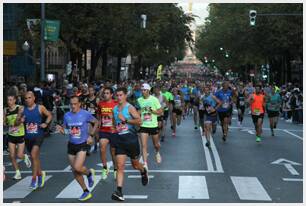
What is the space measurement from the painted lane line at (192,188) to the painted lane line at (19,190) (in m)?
2.35

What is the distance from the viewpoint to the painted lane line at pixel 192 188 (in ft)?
34.3

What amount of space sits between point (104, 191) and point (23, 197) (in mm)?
1277

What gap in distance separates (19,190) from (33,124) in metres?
1.09

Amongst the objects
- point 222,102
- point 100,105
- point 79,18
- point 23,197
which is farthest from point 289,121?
point 23,197

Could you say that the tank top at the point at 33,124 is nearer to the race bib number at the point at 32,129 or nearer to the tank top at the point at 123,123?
the race bib number at the point at 32,129

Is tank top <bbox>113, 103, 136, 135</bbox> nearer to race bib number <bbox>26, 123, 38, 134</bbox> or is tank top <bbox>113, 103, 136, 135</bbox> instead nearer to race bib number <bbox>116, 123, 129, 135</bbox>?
race bib number <bbox>116, 123, 129, 135</bbox>

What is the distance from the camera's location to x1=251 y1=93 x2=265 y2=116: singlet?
2027cm

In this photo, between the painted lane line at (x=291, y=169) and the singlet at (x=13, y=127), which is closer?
the singlet at (x=13, y=127)

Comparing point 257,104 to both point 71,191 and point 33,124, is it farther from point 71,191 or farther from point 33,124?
point 71,191

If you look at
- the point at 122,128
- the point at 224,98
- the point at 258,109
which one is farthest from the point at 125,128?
the point at 258,109

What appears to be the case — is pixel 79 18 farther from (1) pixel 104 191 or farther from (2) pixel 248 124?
(1) pixel 104 191

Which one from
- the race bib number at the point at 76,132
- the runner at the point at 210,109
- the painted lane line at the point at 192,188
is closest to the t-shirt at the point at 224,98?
the runner at the point at 210,109

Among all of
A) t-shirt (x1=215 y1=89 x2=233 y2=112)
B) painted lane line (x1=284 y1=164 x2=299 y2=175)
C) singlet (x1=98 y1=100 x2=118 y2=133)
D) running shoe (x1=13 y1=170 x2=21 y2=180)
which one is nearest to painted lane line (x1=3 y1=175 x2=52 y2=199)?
running shoe (x1=13 y1=170 x2=21 y2=180)

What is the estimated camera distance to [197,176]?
12.8 meters
